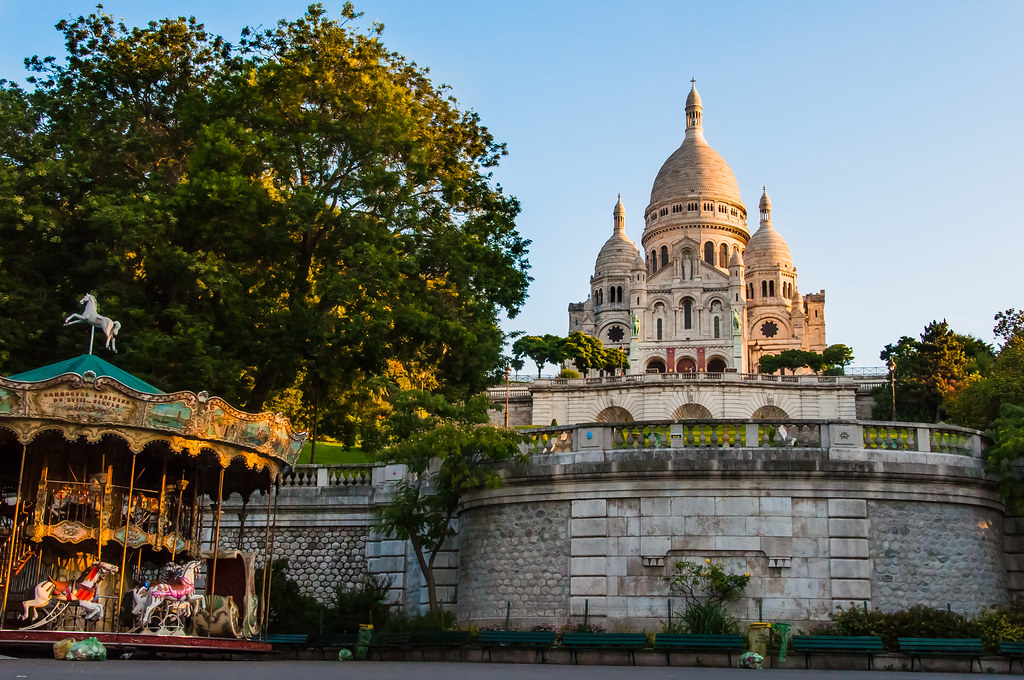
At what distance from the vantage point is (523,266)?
33.9m

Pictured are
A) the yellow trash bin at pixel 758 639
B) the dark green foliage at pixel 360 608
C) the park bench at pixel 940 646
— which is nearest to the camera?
the park bench at pixel 940 646

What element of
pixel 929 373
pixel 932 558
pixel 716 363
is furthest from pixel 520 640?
pixel 716 363

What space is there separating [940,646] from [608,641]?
5749 millimetres

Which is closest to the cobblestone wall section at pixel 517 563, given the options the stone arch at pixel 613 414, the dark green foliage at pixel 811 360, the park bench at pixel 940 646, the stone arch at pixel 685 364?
the park bench at pixel 940 646

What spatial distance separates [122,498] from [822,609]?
1335 cm

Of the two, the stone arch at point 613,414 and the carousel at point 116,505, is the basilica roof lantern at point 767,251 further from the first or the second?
the carousel at point 116,505

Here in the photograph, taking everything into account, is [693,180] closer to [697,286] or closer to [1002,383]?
[697,286]

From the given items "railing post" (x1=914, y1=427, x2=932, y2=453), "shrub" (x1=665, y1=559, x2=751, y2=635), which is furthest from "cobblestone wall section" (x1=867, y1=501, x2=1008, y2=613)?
"shrub" (x1=665, y1=559, x2=751, y2=635)

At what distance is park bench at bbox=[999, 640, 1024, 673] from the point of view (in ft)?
63.7

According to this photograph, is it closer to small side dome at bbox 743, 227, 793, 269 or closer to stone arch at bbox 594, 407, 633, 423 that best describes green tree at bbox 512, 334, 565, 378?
stone arch at bbox 594, 407, 633, 423

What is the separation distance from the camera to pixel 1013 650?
766 inches

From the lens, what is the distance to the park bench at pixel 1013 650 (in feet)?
63.7

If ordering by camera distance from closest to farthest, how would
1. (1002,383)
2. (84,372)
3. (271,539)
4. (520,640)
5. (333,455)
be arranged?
(84,372) → (520,640) → (271,539) → (1002,383) → (333,455)

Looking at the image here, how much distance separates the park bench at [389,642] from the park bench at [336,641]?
519 mm
